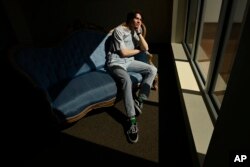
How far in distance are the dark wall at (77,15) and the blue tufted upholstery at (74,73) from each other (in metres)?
1.86

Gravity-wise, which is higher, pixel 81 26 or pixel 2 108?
pixel 81 26

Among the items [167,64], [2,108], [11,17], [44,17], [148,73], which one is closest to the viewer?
[148,73]

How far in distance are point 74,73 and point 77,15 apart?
266 cm

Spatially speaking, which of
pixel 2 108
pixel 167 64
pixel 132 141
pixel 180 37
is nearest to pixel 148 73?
pixel 132 141

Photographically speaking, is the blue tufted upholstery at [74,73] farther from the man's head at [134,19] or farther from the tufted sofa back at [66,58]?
the man's head at [134,19]

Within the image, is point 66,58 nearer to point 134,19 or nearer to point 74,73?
point 74,73

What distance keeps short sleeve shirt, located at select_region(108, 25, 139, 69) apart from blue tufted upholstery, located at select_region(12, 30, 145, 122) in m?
0.20

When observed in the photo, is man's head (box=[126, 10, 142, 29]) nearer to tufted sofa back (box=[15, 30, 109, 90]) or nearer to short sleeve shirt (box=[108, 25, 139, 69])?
short sleeve shirt (box=[108, 25, 139, 69])

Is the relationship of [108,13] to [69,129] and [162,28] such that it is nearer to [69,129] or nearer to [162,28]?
[162,28]

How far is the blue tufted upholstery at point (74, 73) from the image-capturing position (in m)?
2.08

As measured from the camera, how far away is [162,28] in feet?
14.7

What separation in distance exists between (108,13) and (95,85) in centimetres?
278

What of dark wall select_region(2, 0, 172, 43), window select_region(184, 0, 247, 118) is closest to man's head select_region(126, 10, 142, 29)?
window select_region(184, 0, 247, 118)

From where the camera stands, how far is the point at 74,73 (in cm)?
253
